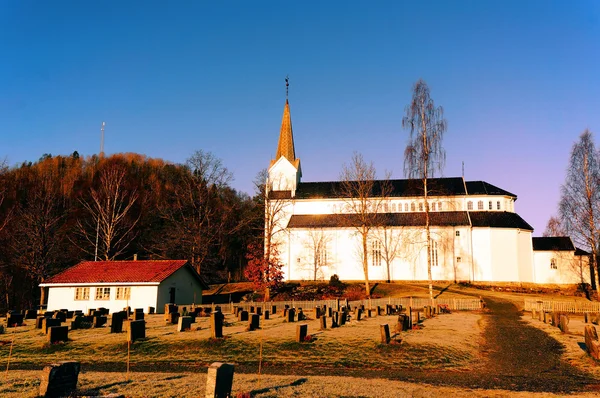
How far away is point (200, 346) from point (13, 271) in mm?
37119

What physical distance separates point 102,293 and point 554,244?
52.8 meters

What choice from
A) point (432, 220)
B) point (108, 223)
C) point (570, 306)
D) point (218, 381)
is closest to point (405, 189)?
point (432, 220)

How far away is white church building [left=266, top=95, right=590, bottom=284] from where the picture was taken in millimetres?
57500

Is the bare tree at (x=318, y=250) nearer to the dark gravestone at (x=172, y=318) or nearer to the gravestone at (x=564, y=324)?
the dark gravestone at (x=172, y=318)

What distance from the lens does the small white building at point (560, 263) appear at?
56.2 m

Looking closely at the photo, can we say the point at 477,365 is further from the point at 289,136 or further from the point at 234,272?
the point at 234,272

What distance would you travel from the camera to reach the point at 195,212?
2148 inches

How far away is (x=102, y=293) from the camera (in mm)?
36094

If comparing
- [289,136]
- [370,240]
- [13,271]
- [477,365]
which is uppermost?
[289,136]

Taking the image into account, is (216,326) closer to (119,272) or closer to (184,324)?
(184,324)

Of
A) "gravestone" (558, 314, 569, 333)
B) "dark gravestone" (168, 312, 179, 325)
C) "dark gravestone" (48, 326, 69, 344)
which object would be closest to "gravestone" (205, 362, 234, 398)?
"dark gravestone" (48, 326, 69, 344)

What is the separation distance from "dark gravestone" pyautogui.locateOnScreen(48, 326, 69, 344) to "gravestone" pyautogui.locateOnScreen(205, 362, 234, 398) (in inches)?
490

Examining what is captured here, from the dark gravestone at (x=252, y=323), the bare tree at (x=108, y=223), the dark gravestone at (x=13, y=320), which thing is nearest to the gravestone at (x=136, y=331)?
the dark gravestone at (x=252, y=323)

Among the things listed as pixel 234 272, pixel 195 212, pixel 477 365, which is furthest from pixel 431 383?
pixel 234 272
